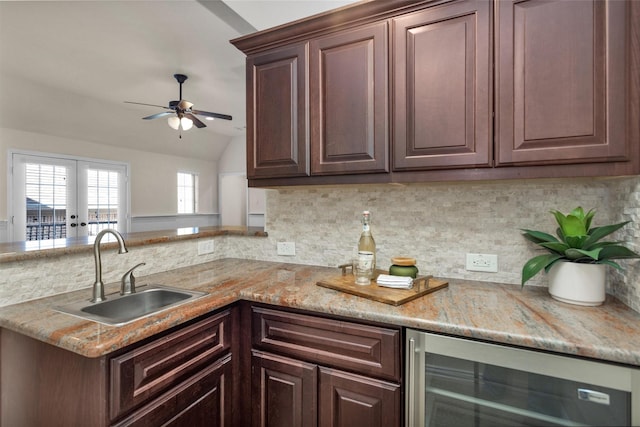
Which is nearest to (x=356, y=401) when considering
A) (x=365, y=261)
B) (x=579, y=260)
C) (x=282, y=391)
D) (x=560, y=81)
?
(x=282, y=391)

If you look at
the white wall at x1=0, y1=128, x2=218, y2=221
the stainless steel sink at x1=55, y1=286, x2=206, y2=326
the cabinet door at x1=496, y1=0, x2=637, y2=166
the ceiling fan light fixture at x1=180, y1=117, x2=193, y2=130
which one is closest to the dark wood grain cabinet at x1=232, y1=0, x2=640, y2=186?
the cabinet door at x1=496, y1=0, x2=637, y2=166

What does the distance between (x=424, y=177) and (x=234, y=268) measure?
1.24 meters

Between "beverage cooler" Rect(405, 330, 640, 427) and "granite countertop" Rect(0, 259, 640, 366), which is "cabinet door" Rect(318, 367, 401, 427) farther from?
"granite countertop" Rect(0, 259, 640, 366)

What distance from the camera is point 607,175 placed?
1.09m

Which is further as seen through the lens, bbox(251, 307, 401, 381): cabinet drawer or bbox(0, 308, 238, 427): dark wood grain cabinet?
bbox(251, 307, 401, 381): cabinet drawer

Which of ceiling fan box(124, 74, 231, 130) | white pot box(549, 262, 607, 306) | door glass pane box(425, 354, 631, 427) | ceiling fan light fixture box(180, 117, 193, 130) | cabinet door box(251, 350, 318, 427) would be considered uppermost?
ceiling fan box(124, 74, 231, 130)

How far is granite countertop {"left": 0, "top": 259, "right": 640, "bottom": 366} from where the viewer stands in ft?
3.01

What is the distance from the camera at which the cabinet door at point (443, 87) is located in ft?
Answer: 4.09

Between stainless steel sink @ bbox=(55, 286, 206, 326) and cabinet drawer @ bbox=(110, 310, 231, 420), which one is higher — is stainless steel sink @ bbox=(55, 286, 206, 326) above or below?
above

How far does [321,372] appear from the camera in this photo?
123cm

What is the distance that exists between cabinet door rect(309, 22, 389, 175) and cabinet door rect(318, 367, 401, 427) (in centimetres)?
88

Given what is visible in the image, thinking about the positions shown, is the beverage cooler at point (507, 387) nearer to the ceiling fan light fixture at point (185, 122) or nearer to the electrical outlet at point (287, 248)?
the electrical outlet at point (287, 248)

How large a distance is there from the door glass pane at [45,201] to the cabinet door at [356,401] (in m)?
5.57

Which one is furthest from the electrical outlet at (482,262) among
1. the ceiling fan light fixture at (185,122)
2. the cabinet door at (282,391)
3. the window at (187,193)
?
the window at (187,193)
